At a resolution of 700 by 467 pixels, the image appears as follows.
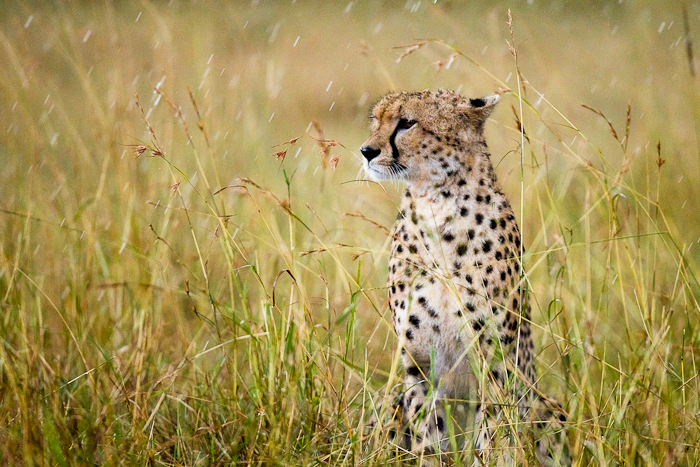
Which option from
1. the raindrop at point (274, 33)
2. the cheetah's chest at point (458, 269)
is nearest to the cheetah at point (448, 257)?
the cheetah's chest at point (458, 269)

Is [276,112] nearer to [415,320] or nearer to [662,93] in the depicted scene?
[662,93]

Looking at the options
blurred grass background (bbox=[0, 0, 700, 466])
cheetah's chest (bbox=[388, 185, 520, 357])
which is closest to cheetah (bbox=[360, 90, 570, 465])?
cheetah's chest (bbox=[388, 185, 520, 357])

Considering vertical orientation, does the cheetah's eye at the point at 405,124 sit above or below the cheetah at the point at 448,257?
above

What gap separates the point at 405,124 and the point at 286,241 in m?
1.62

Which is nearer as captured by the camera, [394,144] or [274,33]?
[394,144]

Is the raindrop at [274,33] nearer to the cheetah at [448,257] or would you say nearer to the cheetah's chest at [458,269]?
the cheetah at [448,257]

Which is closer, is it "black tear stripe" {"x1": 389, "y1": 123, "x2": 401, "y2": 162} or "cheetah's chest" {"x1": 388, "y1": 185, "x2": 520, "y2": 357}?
"cheetah's chest" {"x1": 388, "y1": 185, "x2": 520, "y2": 357}

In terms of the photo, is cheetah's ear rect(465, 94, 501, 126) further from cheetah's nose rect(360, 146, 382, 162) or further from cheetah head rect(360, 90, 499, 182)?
cheetah's nose rect(360, 146, 382, 162)

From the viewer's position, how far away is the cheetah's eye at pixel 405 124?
2424mm

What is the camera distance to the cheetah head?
2346 mm

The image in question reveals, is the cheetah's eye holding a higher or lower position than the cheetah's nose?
higher

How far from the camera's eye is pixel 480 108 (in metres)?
2.38

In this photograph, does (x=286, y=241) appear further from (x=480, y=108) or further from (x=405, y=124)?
(x=480, y=108)

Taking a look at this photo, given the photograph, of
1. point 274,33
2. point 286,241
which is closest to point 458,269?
point 286,241
